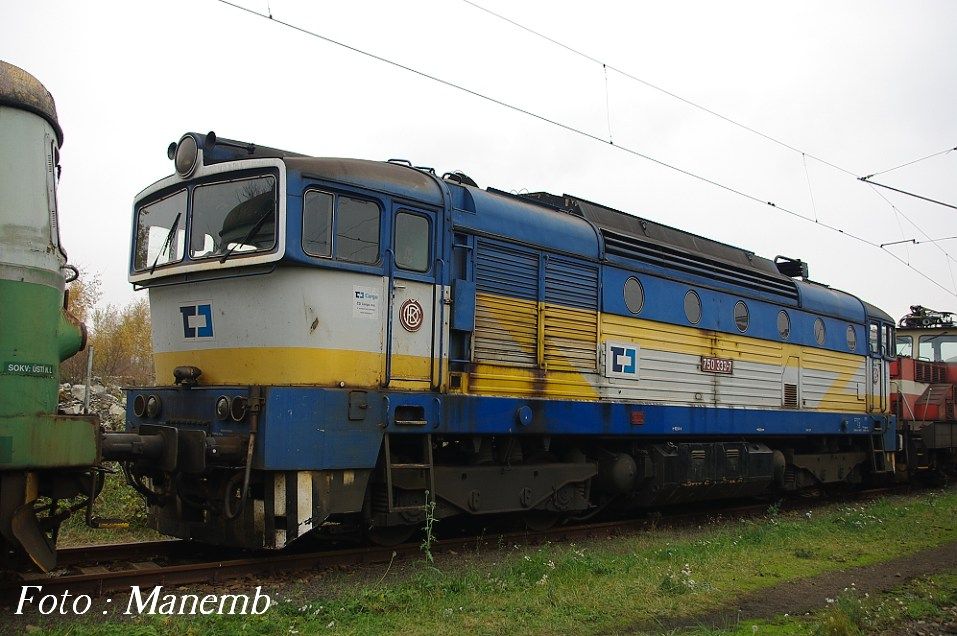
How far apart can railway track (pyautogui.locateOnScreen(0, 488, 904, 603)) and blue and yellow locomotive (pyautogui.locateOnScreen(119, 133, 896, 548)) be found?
312mm

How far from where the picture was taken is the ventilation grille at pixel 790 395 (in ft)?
46.0

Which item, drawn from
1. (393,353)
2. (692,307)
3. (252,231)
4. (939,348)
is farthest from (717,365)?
(939,348)

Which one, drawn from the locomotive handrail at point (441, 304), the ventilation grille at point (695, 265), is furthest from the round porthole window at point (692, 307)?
the locomotive handrail at point (441, 304)

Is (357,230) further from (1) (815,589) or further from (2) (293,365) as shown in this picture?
(1) (815,589)

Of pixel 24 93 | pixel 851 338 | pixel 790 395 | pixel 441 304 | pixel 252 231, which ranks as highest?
pixel 24 93

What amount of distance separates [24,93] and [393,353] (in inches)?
148

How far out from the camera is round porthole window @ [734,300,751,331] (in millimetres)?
12914

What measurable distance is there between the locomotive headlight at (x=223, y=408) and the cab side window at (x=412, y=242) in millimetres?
2077

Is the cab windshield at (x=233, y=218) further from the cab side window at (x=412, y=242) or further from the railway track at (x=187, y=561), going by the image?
the railway track at (x=187, y=561)

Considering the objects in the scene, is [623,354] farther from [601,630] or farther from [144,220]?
[144,220]

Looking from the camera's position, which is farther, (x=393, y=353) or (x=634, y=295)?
(x=634, y=295)

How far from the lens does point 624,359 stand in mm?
10664

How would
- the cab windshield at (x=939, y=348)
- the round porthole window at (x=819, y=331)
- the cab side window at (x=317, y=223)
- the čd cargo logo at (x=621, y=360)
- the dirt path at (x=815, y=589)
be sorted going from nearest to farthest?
the dirt path at (x=815, y=589), the cab side window at (x=317, y=223), the čd cargo logo at (x=621, y=360), the round porthole window at (x=819, y=331), the cab windshield at (x=939, y=348)

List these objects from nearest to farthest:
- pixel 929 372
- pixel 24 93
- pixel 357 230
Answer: pixel 24 93, pixel 357 230, pixel 929 372
